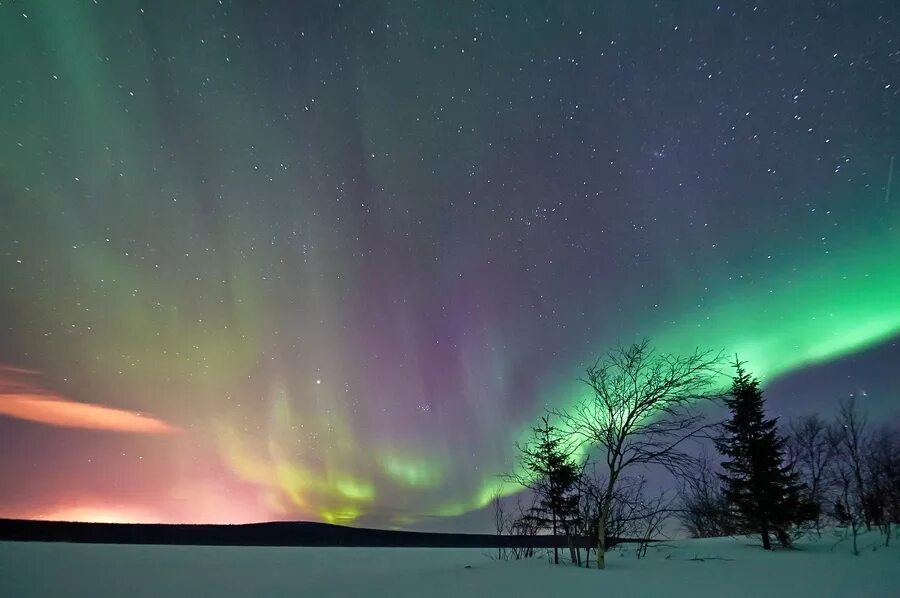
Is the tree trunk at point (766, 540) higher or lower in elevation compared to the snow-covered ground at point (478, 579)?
lower

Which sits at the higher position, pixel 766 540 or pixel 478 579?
pixel 478 579

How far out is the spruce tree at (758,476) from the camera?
24297 millimetres

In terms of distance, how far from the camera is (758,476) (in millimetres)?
25766

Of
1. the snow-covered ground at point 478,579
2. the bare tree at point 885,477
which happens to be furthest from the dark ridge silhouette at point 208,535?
the bare tree at point 885,477

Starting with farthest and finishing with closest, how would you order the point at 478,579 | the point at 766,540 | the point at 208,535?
the point at 208,535, the point at 766,540, the point at 478,579

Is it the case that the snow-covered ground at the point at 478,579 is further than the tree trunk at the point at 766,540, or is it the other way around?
the tree trunk at the point at 766,540

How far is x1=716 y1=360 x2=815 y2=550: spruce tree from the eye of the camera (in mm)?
24297

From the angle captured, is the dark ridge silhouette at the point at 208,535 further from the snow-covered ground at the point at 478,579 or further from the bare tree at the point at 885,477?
the bare tree at the point at 885,477

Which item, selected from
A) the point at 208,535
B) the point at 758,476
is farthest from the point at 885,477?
the point at 208,535

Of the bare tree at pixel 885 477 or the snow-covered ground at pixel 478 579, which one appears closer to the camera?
the snow-covered ground at pixel 478 579

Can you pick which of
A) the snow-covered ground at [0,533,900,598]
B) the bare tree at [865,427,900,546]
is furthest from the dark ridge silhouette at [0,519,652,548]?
the bare tree at [865,427,900,546]

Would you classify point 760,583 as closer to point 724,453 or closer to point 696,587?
point 696,587

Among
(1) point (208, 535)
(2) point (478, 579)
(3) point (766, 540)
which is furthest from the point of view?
(1) point (208, 535)

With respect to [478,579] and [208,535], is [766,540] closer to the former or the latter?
[478,579]
